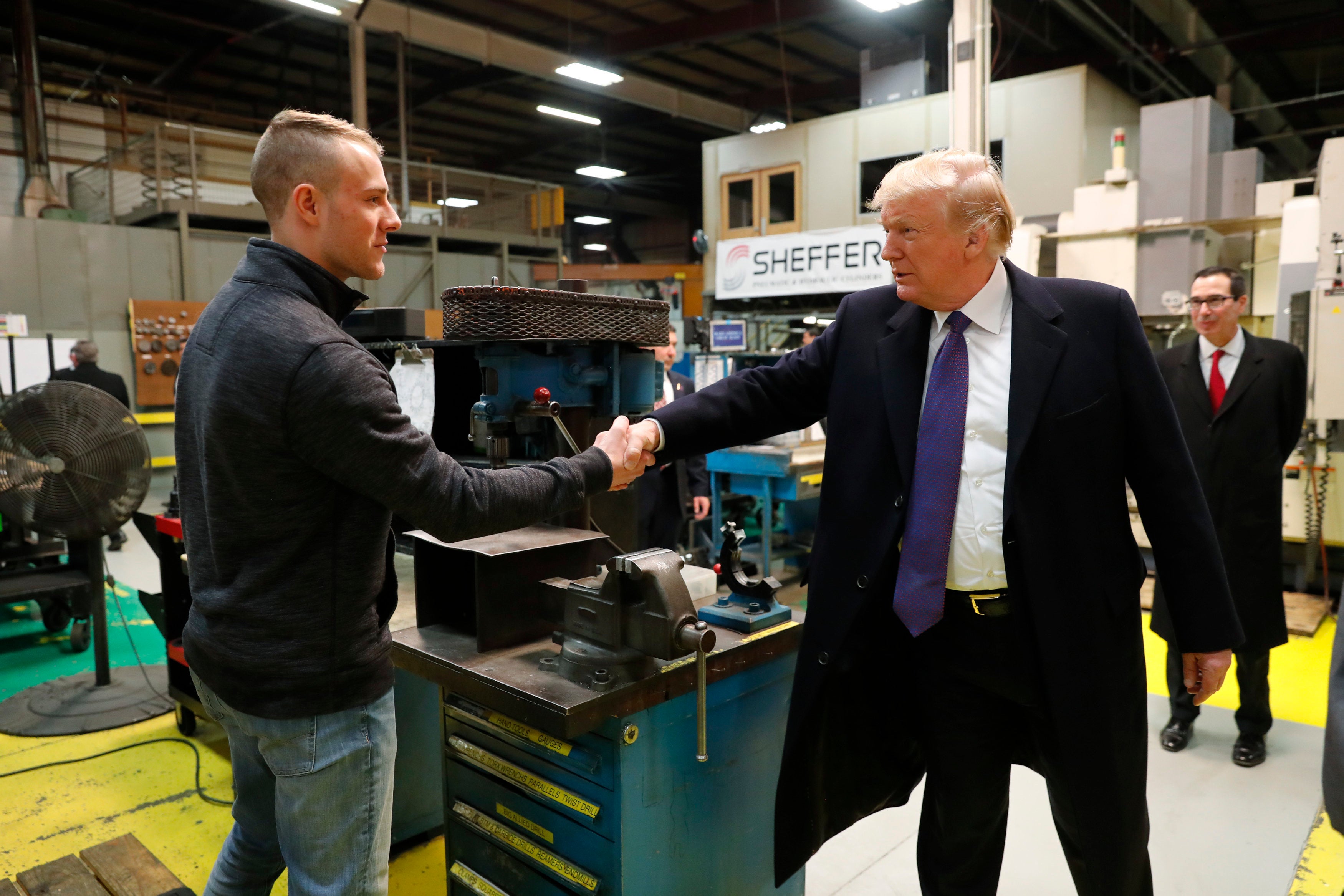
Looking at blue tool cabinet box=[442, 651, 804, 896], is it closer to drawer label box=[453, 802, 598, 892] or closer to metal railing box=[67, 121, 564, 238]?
drawer label box=[453, 802, 598, 892]

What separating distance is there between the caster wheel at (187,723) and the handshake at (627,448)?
2387 millimetres

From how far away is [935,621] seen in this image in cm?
143

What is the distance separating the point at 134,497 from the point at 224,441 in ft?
8.40

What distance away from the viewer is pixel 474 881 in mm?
1711

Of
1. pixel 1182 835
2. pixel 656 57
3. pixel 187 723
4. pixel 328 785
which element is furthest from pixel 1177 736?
pixel 656 57

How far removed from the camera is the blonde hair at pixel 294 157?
1.20m

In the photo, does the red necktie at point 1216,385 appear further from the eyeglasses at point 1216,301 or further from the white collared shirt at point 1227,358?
the eyeglasses at point 1216,301

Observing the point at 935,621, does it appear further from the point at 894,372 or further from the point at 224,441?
the point at 224,441

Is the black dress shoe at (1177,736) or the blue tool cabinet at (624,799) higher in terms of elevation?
the blue tool cabinet at (624,799)

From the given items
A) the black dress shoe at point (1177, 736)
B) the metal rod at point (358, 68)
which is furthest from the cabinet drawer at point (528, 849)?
the metal rod at point (358, 68)

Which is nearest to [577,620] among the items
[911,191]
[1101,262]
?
[911,191]

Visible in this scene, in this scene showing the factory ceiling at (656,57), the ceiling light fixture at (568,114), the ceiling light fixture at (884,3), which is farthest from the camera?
the ceiling light fixture at (568,114)

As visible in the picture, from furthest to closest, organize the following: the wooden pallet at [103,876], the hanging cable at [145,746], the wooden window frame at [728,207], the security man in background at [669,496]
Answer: the wooden window frame at [728,207] → the security man in background at [669,496] → the hanging cable at [145,746] → the wooden pallet at [103,876]

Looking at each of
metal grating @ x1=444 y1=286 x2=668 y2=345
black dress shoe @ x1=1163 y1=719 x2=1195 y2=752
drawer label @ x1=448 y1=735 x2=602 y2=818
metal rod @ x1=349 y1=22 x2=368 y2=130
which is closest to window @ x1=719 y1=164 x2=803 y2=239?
metal rod @ x1=349 y1=22 x2=368 y2=130
